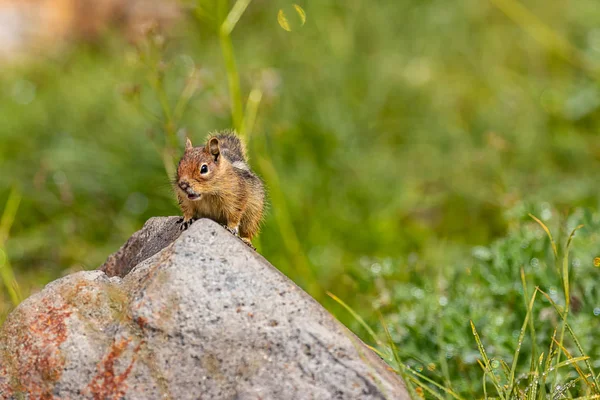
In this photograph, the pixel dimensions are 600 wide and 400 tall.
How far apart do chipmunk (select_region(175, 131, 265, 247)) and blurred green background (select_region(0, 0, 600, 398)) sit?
98cm

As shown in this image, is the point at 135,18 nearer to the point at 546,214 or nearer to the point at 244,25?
the point at 244,25

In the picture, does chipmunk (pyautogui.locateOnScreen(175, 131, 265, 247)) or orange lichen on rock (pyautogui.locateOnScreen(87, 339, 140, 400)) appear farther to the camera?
chipmunk (pyautogui.locateOnScreen(175, 131, 265, 247))

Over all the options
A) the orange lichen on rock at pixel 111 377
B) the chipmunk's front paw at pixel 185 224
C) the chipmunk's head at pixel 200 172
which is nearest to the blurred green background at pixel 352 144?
the chipmunk's head at pixel 200 172

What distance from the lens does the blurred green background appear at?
4672 mm

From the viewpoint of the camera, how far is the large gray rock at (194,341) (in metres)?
2.59

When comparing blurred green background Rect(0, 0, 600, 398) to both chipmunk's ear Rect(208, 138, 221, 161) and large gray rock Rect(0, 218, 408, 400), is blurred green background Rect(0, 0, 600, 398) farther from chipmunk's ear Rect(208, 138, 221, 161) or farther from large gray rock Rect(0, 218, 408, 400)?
large gray rock Rect(0, 218, 408, 400)

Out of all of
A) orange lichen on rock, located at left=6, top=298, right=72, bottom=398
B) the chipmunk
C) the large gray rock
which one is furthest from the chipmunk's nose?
orange lichen on rock, located at left=6, top=298, right=72, bottom=398

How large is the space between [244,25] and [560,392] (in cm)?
679

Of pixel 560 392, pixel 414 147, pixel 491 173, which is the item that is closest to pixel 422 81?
pixel 414 147

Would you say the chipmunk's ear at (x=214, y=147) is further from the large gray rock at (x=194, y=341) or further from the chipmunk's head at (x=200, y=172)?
the large gray rock at (x=194, y=341)

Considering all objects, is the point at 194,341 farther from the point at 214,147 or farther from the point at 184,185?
the point at 214,147

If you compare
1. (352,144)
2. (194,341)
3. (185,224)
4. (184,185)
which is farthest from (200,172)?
(352,144)

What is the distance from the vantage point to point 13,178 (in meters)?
6.75

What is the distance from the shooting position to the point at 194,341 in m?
2.64
